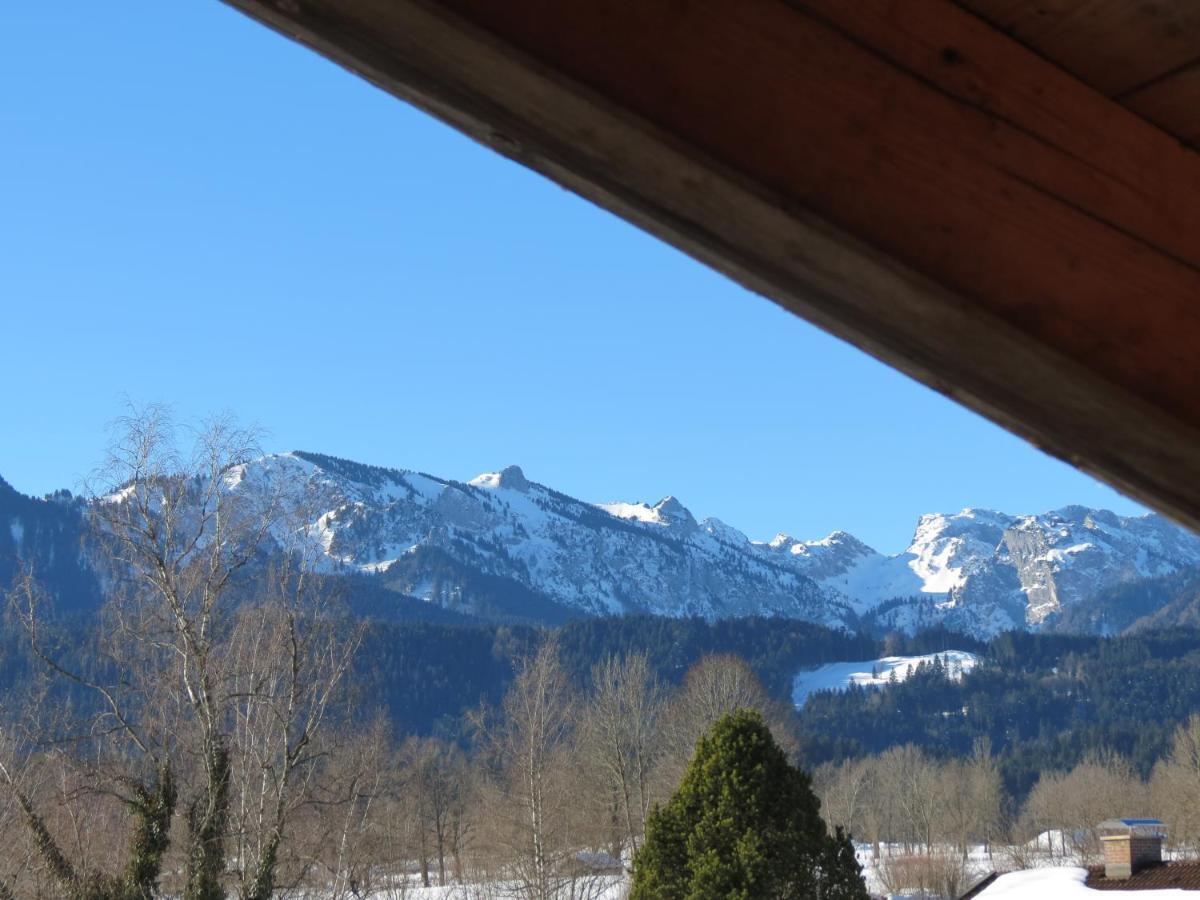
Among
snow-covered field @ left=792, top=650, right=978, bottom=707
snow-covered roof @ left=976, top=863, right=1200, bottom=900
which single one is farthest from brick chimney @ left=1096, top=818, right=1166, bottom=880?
snow-covered field @ left=792, top=650, right=978, bottom=707

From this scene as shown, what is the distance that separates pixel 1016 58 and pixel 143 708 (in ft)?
58.4

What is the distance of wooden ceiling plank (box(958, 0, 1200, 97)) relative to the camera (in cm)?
95

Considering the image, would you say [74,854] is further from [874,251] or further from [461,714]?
[461,714]

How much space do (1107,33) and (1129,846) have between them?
2387cm

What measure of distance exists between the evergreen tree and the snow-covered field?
167m

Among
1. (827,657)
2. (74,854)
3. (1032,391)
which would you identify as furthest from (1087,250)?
(827,657)

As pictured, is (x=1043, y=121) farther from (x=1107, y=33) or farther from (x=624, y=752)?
(x=624, y=752)

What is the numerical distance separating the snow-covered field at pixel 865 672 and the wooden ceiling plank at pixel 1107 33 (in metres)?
182

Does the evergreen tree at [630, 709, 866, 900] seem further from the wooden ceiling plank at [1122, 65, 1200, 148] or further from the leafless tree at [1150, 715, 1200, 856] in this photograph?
the leafless tree at [1150, 715, 1200, 856]

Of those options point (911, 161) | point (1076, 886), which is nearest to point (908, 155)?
point (911, 161)

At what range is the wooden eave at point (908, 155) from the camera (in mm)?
887

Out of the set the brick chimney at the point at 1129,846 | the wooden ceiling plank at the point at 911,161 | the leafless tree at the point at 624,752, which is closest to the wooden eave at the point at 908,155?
the wooden ceiling plank at the point at 911,161

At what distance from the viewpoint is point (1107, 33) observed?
987 mm

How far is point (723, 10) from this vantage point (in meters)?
0.91
